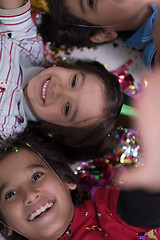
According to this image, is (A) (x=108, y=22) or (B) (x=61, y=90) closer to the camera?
(B) (x=61, y=90)

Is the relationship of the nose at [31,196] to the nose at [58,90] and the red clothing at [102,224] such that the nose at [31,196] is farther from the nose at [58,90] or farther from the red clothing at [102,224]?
the nose at [58,90]

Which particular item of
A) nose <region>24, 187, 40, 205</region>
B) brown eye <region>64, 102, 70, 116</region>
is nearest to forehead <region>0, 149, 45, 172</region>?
nose <region>24, 187, 40, 205</region>

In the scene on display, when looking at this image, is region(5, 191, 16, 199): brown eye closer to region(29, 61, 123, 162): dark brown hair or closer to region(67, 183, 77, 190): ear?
region(67, 183, 77, 190): ear

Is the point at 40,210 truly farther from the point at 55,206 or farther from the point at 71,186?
the point at 71,186

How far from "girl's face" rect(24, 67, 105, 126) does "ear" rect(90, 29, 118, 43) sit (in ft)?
0.98

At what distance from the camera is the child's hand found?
75cm

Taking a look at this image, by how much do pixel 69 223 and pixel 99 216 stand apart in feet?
0.44

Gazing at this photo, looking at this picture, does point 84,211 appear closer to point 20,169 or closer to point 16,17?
point 20,169

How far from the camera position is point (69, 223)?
47.1 inches

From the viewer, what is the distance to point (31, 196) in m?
1.07

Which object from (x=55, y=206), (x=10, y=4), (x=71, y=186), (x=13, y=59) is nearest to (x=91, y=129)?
(x=71, y=186)

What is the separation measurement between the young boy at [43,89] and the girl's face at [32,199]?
0.75 feet

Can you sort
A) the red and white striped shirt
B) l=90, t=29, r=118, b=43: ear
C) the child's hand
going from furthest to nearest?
1. l=90, t=29, r=118, b=43: ear
2. the red and white striped shirt
3. the child's hand

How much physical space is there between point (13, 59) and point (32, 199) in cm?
65
